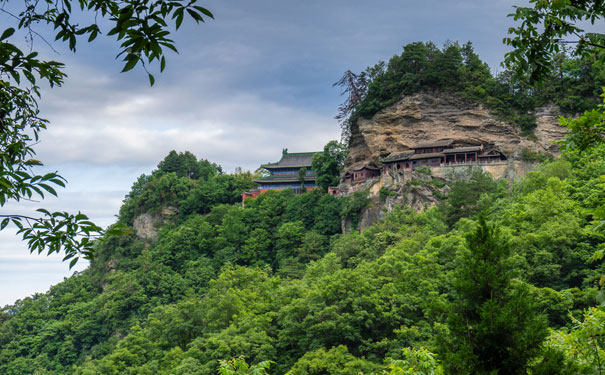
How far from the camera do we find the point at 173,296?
32344 mm

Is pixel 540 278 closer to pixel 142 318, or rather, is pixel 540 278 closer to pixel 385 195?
pixel 385 195

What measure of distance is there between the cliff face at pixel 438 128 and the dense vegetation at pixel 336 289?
356cm

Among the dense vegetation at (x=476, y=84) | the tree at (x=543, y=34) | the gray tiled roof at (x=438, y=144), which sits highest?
the dense vegetation at (x=476, y=84)

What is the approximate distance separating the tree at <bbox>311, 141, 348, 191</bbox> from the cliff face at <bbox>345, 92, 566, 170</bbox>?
226 centimetres

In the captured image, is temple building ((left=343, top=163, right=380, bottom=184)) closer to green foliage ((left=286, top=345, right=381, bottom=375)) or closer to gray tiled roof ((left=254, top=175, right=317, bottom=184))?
gray tiled roof ((left=254, top=175, right=317, bottom=184))

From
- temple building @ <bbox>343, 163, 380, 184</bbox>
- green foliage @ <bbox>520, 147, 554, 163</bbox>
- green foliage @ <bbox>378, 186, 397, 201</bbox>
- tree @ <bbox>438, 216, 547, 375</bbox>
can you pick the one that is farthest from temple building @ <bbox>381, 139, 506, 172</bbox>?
tree @ <bbox>438, 216, 547, 375</bbox>

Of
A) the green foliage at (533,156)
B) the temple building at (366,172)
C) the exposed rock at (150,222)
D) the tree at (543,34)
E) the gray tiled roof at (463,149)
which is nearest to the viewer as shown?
the tree at (543,34)

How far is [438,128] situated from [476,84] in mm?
4015

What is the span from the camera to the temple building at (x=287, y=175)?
40.7 meters

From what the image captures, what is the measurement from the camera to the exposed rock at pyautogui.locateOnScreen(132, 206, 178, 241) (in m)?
42.2

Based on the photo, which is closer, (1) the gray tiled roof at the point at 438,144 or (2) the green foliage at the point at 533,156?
(2) the green foliage at the point at 533,156

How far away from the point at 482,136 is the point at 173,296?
2134 centimetres

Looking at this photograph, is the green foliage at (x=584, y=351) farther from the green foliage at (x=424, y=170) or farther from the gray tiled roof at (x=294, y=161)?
the gray tiled roof at (x=294, y=161)

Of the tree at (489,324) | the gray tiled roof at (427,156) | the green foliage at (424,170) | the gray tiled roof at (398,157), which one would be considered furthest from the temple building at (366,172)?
the tree at (489,324)
